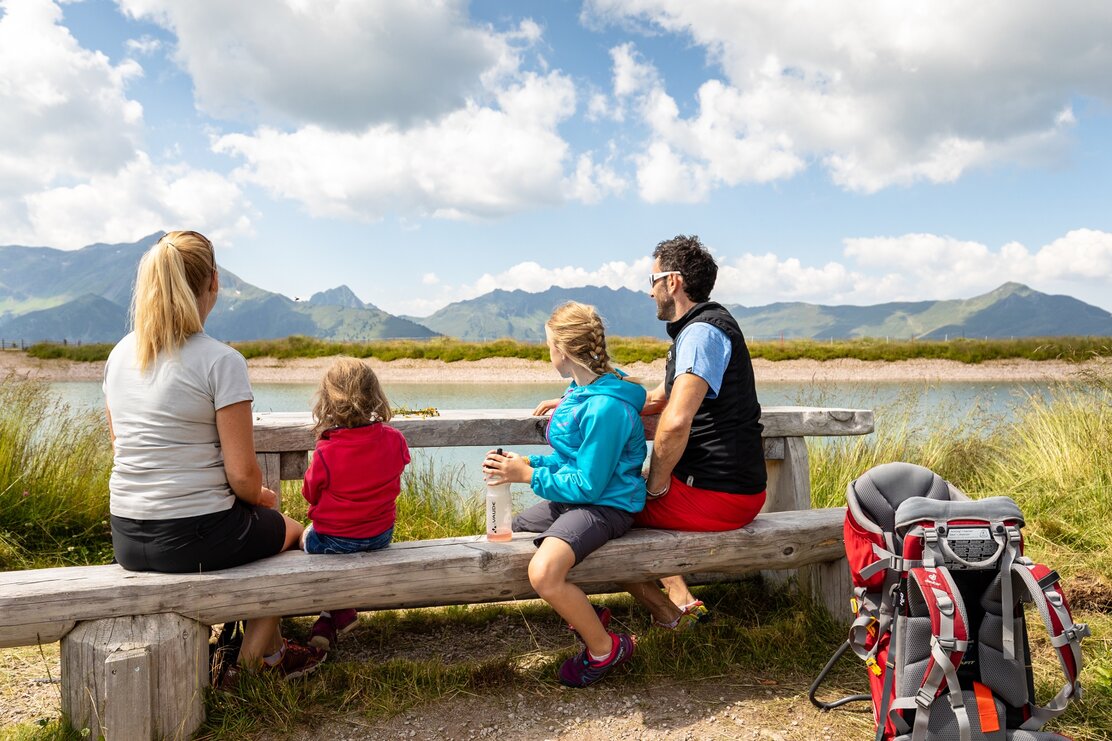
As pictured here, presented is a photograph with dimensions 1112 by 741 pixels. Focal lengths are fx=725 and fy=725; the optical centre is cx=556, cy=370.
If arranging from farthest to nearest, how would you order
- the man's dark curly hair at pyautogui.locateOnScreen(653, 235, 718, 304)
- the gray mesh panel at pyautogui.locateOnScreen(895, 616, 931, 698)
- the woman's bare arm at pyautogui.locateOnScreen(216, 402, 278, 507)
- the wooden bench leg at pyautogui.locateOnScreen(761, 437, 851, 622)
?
the wooden bench leg at pyautogui.locateOnScreen(761, 437, 851, 622) < the man's dark curly hair at pyautogui.locateOnScreen(653, 235, 718, 304) < the woman's bare arm at pyautogui.locateOnScreen(216, 402, 278, 507) < the gray mesh panel at pyautogui.locateOnScreen(895, 616, 931, 698)

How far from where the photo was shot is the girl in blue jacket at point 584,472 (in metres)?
2.82

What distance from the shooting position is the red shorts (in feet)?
10.2

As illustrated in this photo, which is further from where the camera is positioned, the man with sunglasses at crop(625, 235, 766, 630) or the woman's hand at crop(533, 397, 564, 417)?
the woman's hand at crop(533, 397, 564, 417)

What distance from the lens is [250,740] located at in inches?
102

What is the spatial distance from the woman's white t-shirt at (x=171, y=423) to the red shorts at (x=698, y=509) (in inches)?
68.9

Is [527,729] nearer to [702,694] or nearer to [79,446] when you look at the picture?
[702,694]

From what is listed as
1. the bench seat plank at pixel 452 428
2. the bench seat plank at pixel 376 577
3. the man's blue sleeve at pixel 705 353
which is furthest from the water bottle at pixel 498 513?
the man's blue sleeve at pixel 705 353

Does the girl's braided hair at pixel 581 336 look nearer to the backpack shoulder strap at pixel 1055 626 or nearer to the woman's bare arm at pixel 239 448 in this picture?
the woman's bare arm at pixel 239 448

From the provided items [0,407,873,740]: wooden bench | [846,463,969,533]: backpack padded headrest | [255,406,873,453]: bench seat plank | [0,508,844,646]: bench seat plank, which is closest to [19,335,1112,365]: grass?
[255,406,873,453]: bench seat plank

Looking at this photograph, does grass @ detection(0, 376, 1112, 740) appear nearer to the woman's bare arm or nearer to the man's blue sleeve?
the woman's bare arm

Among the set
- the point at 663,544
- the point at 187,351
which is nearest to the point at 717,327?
the point at 663,544

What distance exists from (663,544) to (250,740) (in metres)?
1.71

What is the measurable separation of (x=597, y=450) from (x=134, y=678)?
178cm

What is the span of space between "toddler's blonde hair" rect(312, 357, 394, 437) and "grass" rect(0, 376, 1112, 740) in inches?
42.0
